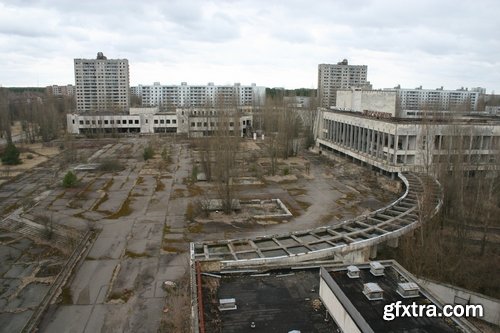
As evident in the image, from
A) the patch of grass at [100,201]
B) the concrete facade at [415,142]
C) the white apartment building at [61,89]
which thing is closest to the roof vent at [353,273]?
the concrete facade at [415,142]

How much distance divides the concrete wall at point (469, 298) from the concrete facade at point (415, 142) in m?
8.32

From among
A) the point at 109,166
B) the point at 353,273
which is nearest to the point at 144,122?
the point at 109,166

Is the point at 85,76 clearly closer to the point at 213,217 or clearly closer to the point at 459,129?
the point at 213,217

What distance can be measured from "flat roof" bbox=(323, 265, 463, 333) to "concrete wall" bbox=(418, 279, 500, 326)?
5.06 meters

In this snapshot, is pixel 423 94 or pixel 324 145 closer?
pixel 324 145

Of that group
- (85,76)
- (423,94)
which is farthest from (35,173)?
(423,94)

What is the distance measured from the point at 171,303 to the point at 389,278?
7976 millimetres

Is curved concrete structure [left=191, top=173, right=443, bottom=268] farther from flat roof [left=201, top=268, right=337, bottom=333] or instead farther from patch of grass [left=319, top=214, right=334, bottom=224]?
patch of grass [left=319, top=214, right=334, bottom=224]

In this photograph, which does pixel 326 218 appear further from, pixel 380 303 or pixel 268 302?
pixel 380 303

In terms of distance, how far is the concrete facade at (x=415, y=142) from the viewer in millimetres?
23734

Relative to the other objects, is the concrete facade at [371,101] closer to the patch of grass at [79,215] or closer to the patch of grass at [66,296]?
the patch of grass at [79,215]

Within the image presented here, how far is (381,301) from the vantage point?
928 cm

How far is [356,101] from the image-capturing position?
160ft

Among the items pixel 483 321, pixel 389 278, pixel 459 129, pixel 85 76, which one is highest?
pixel 85 76
